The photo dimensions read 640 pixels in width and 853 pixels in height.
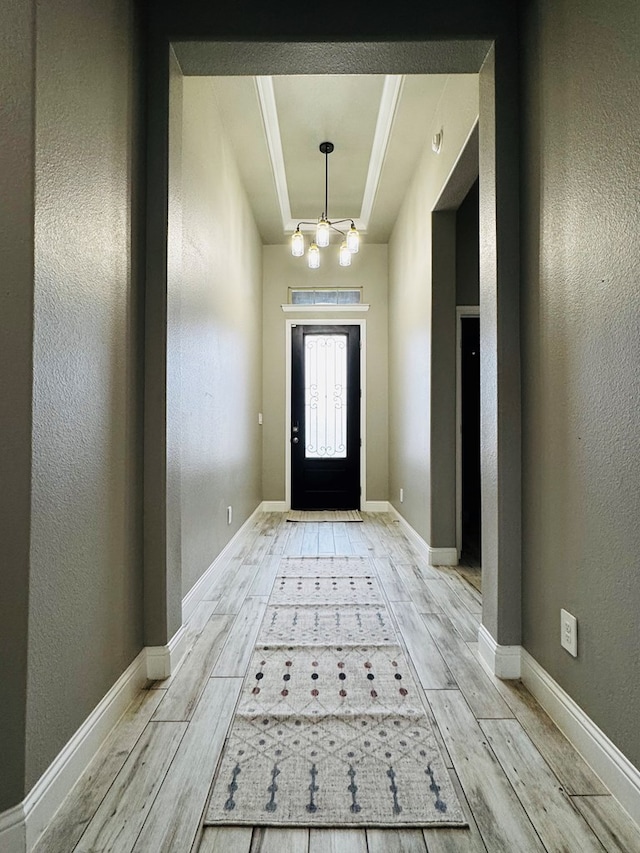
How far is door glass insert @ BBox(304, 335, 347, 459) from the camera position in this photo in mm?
5578

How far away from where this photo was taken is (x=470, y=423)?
436 centimetres

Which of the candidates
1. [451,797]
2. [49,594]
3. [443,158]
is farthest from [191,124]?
[451,797]

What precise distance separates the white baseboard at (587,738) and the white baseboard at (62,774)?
57.8 inches

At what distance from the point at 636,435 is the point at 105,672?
1.74m

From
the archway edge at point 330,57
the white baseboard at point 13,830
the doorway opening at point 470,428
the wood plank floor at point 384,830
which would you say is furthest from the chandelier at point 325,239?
the white baseboard at point 13,830

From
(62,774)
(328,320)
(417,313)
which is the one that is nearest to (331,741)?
(62,774)

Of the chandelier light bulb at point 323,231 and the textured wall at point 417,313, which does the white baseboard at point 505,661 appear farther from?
the chandelier light bulb at point 323,231

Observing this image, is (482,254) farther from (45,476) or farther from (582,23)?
(45,476)

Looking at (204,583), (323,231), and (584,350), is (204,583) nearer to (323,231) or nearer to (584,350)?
(584,350)

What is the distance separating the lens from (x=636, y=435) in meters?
1.21

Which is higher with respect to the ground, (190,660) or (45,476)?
(45,476)

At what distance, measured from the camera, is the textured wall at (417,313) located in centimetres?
281

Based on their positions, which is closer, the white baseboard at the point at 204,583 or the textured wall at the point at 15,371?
the textured wall at the point at 15,371

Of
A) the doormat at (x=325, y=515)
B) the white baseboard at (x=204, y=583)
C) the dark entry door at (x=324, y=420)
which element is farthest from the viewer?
the dark entry door at (x=324, y=420)
